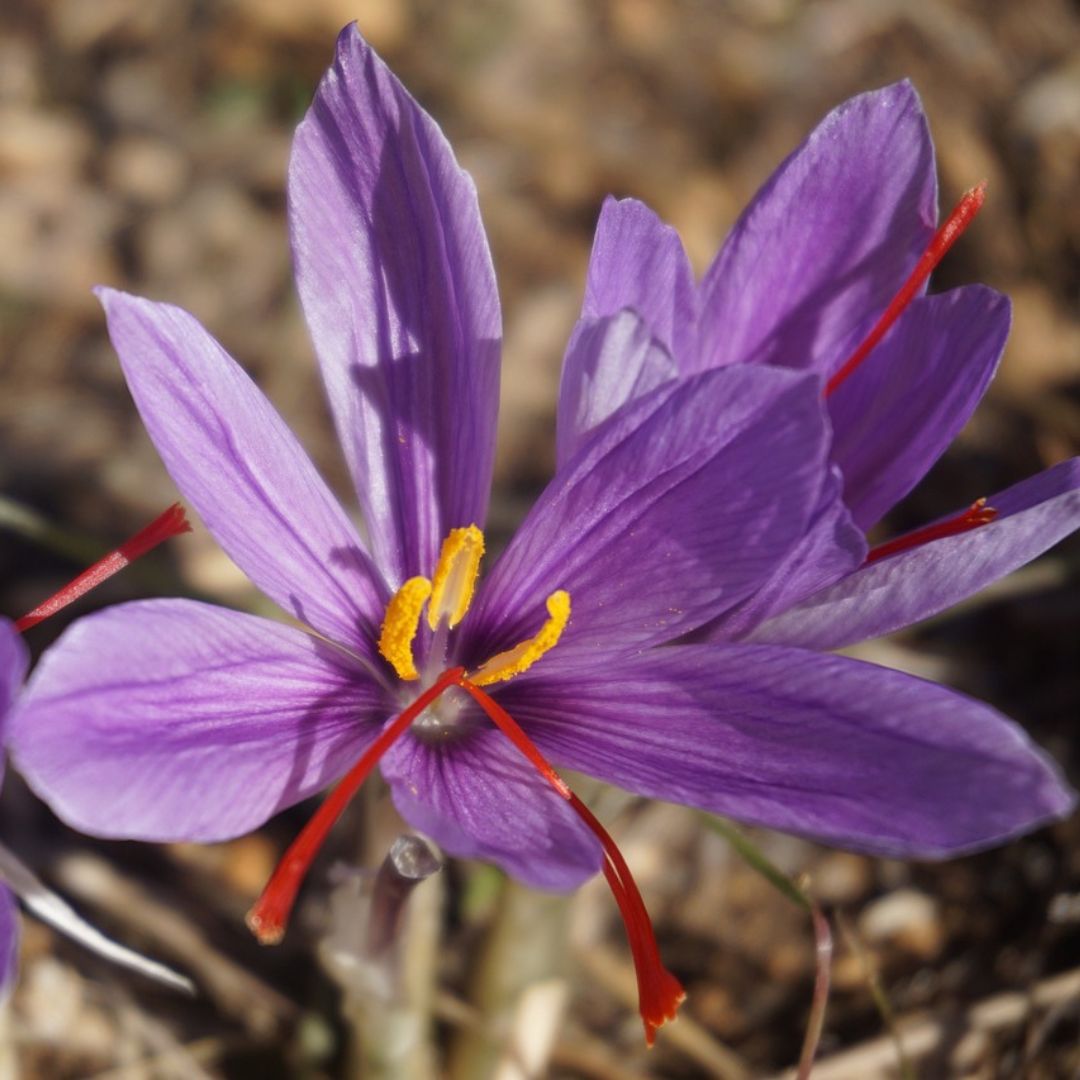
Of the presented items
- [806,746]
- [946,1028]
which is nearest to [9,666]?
[806,746]

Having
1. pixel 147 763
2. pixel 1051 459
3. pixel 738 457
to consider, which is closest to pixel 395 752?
pixel 147 763

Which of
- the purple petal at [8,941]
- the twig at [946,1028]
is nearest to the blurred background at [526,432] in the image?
the twig at [946,1028]

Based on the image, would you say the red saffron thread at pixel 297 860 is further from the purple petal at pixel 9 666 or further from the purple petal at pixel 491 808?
the purple petal at pixel 9 666

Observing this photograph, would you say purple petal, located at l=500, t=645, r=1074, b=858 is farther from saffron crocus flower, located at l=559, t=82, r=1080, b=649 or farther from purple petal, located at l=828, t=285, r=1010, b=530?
purple petal, located at l=828, t=285, r=1010, b=530

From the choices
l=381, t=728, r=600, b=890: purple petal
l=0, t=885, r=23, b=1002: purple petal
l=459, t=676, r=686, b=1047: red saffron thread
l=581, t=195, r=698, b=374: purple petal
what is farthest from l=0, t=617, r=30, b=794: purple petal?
l=581, t=195, r=698, b=374: purple petal

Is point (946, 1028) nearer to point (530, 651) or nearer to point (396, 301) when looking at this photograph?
point (530, 651)

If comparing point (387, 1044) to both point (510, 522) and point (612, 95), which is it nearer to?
point (510, 522)

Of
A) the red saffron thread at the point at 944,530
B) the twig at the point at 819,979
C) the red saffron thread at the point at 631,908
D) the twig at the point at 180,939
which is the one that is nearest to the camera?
the red saffron thread at the point at 631,908
